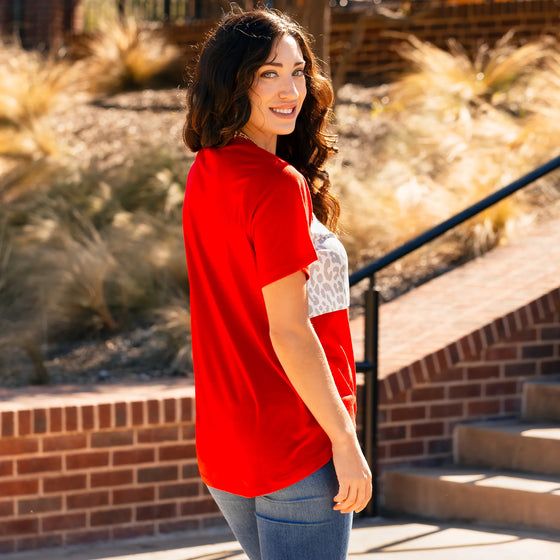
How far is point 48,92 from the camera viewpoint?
934 cm

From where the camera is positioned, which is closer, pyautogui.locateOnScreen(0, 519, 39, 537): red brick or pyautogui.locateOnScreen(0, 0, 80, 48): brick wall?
pyautogui.locateOnScreen(0, 519, 39, 537): red brick

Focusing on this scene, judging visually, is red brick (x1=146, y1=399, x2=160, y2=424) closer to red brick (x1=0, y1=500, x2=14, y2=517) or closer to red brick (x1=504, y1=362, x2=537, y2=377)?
red brick (x1=0, y1=500, x2=14, y2=517)

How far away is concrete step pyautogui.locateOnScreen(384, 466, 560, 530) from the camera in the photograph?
4355 mm

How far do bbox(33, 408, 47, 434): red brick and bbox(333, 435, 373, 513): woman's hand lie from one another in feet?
8.38

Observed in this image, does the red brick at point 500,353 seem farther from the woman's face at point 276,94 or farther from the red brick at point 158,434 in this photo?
the woman's face at point 276,94

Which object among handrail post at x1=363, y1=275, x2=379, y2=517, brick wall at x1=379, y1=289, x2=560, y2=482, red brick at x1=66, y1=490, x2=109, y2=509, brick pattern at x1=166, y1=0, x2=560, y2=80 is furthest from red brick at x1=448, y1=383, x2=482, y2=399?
brick pattern at x1=166, y1=0, x2=560, y2=80

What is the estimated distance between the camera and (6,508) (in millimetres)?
4148

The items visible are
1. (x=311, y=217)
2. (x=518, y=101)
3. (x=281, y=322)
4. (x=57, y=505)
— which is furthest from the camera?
(x=518, y=101)

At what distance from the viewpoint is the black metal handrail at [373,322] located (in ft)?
14.7

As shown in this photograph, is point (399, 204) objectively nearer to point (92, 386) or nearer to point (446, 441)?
point (446, 441)

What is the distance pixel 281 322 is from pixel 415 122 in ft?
22.7

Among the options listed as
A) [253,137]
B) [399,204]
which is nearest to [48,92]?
[399,204]

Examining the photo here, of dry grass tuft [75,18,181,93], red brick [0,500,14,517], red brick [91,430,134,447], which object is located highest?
dry grass tuft [75,18,181,93]

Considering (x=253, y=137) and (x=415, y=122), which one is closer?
(x=253, y=137)
